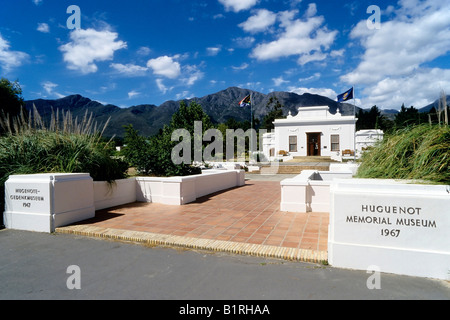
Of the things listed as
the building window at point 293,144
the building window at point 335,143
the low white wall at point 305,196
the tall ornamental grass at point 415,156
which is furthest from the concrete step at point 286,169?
the tall ornamental grass at point 415,156

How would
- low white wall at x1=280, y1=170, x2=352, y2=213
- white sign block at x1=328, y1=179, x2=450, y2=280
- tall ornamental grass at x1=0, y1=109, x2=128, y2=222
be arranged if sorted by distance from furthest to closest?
low white wall at x1=280, y1=170, x2=352, y2=213 < tall ornamental grass at x1=0, y1=109, x2=128, y2=222 < white sign block at x1=328, y1=179, x2=450, y2=280

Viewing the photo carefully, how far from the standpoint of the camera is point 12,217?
18.5ft

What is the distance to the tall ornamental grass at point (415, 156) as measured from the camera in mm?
3840

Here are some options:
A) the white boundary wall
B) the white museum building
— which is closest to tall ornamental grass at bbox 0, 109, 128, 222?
the white boundary wall

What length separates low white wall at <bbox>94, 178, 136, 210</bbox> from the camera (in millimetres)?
6926

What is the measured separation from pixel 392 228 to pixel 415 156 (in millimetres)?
1677

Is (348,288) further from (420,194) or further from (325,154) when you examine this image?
(325,154)

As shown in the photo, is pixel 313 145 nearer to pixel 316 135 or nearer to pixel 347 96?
pixel 316 135

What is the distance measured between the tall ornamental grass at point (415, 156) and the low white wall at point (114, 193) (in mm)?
6243

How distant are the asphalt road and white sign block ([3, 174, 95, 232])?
1.15 m

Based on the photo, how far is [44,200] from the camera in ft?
17.4

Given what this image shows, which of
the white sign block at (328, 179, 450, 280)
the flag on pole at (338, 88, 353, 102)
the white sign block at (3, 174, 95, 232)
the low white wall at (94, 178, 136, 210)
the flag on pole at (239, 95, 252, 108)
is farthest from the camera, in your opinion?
the flag on pole at (239, 95, 252, 108)

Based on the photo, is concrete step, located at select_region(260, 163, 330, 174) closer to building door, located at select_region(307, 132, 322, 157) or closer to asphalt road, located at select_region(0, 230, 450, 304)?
building door, located at select_region(307, 132, 322, 157)
